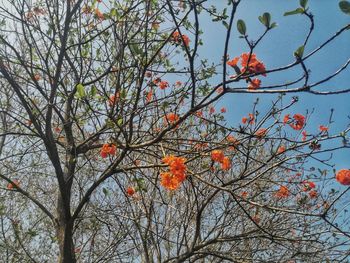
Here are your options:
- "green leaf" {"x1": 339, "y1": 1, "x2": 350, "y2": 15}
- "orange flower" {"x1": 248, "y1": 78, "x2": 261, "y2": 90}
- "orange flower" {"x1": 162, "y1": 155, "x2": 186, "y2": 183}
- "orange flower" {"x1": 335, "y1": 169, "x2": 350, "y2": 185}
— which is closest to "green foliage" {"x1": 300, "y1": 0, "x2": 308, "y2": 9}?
"green leaf" {"x1": 339, "y1": 1, "x2": 350, "y2": 15}

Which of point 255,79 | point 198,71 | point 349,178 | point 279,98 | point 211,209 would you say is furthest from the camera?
point 211,209

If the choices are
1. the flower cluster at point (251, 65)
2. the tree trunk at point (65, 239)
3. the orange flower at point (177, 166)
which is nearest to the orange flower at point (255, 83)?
the flower cluster at point (251, 65)

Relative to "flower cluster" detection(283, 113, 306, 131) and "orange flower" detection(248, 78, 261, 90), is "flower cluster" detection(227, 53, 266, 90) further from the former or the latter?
"flower cluster" detection(283, 113, 306, 131)

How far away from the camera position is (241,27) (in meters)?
1.91

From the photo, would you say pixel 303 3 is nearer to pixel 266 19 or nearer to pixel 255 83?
pixel 266 19

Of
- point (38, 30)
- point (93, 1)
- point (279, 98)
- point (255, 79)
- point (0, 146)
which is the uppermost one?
point (0, 146)

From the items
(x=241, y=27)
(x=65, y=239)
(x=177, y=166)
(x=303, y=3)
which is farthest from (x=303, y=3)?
(x=65, y=239)

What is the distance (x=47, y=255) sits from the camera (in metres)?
7.70

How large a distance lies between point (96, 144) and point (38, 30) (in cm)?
147

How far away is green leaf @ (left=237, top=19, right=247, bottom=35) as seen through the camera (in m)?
1.91

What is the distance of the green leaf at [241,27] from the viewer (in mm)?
1909

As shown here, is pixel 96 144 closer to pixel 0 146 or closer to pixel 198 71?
pixel 198 71

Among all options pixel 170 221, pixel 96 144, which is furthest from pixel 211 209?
pixel 96 144

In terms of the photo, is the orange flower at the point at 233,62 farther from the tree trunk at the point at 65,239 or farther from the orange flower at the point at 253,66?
the tree trunk at the point at 65,239
